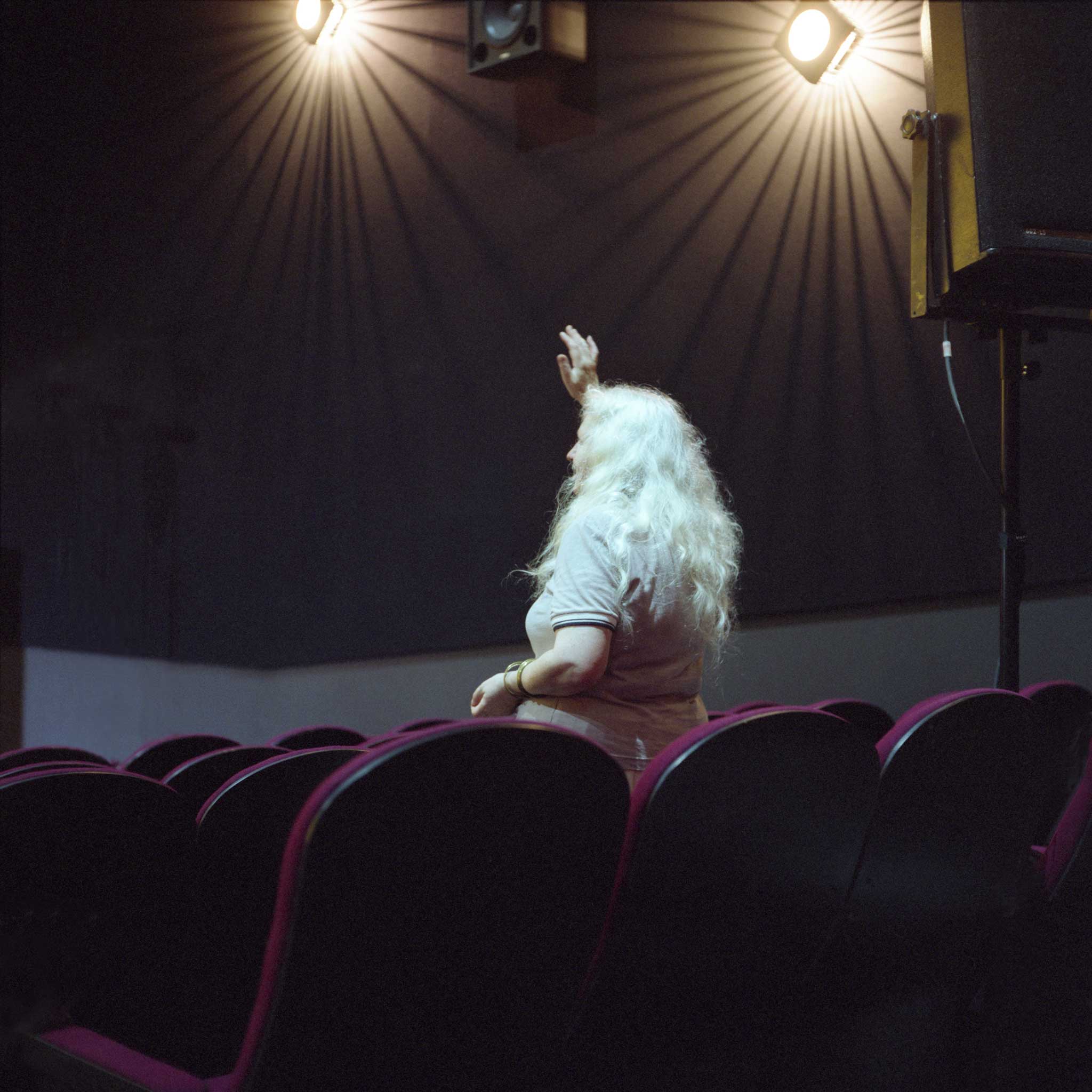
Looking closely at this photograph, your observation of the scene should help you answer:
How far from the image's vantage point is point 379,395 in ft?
10.8

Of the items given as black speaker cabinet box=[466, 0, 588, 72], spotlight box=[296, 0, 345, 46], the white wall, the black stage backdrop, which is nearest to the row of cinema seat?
the white wall

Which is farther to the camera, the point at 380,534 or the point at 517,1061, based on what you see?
the point at 380,534

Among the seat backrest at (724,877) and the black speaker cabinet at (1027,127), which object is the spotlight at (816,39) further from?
the seat backrest at (724,877)

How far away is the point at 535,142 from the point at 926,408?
1.44 metres

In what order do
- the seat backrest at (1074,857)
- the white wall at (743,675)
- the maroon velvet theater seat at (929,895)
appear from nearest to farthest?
1. the maroon velvet theater seat at (929,895)
2. the seat backrest at (1074,857)
3. the white wall at (743,675)

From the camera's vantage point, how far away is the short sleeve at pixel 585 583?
1419 millimetres

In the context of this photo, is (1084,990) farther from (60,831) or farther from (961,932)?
(60,831)

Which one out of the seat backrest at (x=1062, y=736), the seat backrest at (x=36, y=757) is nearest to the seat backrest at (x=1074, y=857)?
the seat backrest at (x=1062, y=736)

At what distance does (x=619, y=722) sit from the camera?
1.48 meters

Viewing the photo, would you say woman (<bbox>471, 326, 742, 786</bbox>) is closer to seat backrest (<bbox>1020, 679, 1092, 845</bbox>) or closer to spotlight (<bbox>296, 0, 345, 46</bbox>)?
seat backrest (<bbox>1020, 679, 1092, 845</bbox>)

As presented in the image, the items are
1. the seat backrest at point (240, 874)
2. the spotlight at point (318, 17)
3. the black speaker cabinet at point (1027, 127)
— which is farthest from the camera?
the spotlight at point (318, 17)

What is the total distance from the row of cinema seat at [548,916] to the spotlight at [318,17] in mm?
2877

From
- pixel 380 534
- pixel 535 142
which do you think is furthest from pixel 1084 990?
pixel 535 142

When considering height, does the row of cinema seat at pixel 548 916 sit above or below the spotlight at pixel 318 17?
below
